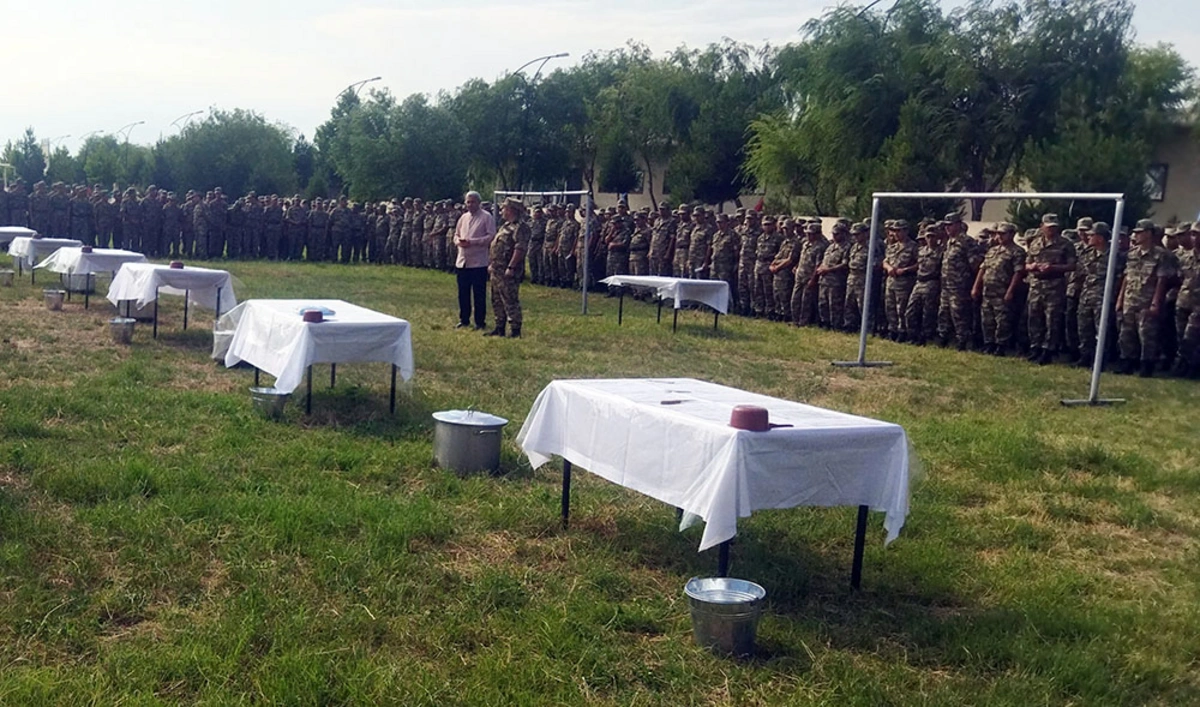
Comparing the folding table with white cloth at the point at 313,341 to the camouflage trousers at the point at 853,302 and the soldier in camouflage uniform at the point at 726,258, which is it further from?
the soldier in camouflage uniform at the point at 726,258

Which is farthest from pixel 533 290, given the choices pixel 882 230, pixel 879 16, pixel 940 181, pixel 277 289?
pixel 879 16

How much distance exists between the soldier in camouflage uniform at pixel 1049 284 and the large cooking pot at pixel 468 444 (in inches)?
365

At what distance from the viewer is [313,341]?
318 inches

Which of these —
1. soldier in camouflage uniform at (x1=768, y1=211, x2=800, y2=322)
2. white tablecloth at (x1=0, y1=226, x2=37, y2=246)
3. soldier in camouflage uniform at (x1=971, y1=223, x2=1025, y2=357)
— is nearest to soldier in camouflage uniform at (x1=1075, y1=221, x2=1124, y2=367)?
soldier in camouflage uniform at (x1=971, y1=223, x2=1025, y2=357)

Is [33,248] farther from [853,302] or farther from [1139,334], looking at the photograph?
[1139,334]

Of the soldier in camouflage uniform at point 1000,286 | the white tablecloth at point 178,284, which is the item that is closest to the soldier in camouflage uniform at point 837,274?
the soldier in camouflage uniform at point 1000,286

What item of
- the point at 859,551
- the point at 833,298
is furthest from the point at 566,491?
the point at 833,298

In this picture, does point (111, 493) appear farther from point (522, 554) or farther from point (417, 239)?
point (417, 239)

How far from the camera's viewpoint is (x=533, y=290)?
22625mm

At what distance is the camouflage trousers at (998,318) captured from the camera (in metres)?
14.6

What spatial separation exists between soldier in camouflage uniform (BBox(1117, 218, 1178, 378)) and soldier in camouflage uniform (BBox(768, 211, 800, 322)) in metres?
5.55

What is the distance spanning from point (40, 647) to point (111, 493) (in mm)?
1965

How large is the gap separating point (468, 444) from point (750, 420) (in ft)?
9.17

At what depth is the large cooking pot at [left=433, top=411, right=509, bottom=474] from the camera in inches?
273
